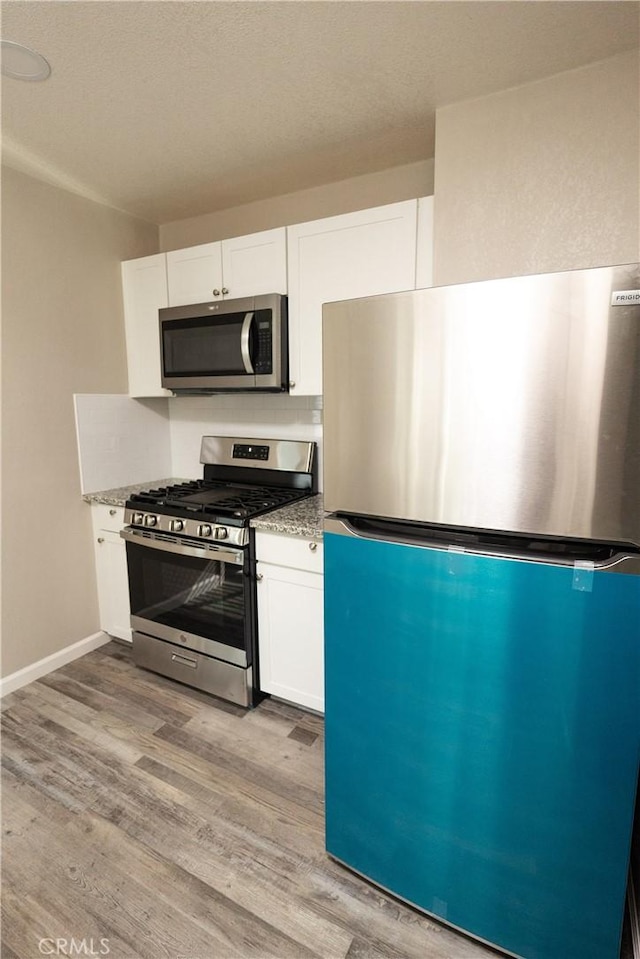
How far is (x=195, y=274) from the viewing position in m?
2.34

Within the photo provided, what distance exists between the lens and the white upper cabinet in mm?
2104

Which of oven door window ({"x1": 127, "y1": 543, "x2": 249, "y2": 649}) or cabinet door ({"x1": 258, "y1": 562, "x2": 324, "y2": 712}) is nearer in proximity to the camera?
cabinet door ({"x1": 258, "y1": 562, "x2": 324, "y2": 712})

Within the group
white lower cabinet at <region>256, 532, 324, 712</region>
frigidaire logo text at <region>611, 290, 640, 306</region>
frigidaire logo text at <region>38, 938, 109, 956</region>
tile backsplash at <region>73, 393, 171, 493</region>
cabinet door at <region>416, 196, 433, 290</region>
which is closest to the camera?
frigidaire logo text at <region>611, 290, 640, 306</region>

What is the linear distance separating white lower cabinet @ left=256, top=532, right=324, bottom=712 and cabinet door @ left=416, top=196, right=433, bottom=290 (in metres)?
1.15

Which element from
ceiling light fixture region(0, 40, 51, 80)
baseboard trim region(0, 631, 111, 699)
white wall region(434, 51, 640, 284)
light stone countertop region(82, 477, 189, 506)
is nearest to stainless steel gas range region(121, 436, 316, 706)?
light stone countertop region(82, 477, 189, 506)

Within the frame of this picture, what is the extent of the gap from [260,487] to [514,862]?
1.88 meters

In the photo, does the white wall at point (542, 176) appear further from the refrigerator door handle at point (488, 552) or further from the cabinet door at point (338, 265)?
the refrigerator door handle at point (488, 552)

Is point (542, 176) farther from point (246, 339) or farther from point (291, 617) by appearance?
point (291, 617)

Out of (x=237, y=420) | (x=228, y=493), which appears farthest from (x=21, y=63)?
(x=228, y=493)

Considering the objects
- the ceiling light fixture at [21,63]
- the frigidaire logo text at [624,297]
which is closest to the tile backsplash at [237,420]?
the ceiling light fixture at [21,63]

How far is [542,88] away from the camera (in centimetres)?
152

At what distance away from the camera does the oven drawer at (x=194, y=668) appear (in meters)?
2.10

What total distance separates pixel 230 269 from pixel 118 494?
1.34 meters

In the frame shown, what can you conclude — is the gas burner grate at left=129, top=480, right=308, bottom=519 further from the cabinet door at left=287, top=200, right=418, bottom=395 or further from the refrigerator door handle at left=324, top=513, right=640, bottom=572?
the refrigerator door handle at left=324, top=513, right=640, bottom=572
